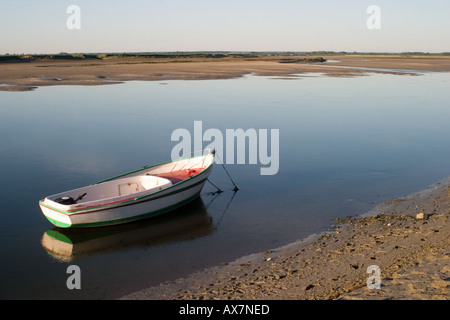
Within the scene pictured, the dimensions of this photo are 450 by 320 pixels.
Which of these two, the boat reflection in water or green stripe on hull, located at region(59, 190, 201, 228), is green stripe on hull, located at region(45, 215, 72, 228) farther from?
the boat reflection in water

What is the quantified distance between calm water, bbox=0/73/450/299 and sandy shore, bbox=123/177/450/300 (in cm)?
61

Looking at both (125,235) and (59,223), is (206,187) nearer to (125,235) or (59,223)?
(125,235)

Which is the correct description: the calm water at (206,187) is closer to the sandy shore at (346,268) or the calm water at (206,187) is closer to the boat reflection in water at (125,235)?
the boat reflection in water at (125,235)

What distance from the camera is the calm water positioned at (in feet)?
32.3

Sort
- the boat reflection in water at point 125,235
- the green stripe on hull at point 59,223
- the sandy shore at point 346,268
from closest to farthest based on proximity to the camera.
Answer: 1. the sandy shore at point 346,268
2. the boat reflection in water at point 125,235
3. the green stripe on hull at point 59,223

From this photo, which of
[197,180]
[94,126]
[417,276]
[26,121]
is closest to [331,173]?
[197,180]

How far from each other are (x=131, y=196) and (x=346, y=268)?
5799 mm

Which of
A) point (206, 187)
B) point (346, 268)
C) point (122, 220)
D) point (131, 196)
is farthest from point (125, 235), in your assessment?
point (346, 268)

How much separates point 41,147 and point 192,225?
970 centimetres

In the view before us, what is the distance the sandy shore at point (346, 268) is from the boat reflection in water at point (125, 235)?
224 centimetres

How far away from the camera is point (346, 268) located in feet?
28.6

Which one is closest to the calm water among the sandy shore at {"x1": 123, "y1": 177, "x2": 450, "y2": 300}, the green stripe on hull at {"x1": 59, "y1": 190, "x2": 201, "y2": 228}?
the green stripe on hull at {"x1": 59, "y1": 190, "x2": 201, "y2": 228}

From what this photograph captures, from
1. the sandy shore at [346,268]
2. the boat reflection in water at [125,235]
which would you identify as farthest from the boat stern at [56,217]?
the sandy shore at [346,268]

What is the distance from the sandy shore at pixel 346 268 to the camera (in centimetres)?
769
